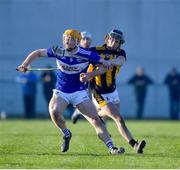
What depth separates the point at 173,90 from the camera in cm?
3198

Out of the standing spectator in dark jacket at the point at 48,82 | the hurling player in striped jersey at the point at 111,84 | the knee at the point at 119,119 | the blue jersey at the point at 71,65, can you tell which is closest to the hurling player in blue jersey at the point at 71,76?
the blue jersey at the point at 71,65

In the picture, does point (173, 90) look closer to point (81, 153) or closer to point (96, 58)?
point (81, 153)

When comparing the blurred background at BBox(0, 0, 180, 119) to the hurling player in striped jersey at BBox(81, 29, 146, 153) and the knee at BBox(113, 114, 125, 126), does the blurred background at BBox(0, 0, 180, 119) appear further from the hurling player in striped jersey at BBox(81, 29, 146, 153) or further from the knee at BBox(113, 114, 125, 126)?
the knee at BBox(113, 114, 125, 126)

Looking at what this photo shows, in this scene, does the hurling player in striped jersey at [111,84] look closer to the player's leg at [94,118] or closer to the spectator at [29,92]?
the player's leg at [94,118]

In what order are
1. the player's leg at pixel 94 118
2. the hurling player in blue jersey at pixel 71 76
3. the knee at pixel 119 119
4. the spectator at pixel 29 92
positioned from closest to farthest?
the hurling player in blue jersey at pixel 71 76 < the player's leg at pixel 94 118 < the knee at pixel 119 119 < the spectator at pixel 29 92

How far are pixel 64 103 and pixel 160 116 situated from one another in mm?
19543

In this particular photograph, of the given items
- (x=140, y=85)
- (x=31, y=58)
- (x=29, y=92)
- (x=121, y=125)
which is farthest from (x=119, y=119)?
(x=140, y=85)

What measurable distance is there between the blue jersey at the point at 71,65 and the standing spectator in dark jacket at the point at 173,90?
17.8 m

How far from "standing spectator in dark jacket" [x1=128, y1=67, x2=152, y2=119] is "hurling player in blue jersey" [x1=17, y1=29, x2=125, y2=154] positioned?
17.5 m

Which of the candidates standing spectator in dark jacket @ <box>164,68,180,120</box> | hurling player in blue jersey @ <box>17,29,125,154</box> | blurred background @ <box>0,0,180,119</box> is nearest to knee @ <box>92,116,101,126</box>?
hurling player in blue jersey @ <box>17,29,125,154</box>

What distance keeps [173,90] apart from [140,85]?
1.19m

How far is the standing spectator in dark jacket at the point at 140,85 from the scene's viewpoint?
3172 centimetres

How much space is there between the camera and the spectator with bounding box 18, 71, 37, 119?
30266mm

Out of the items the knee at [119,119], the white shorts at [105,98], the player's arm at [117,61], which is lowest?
the knee at [119,119]
